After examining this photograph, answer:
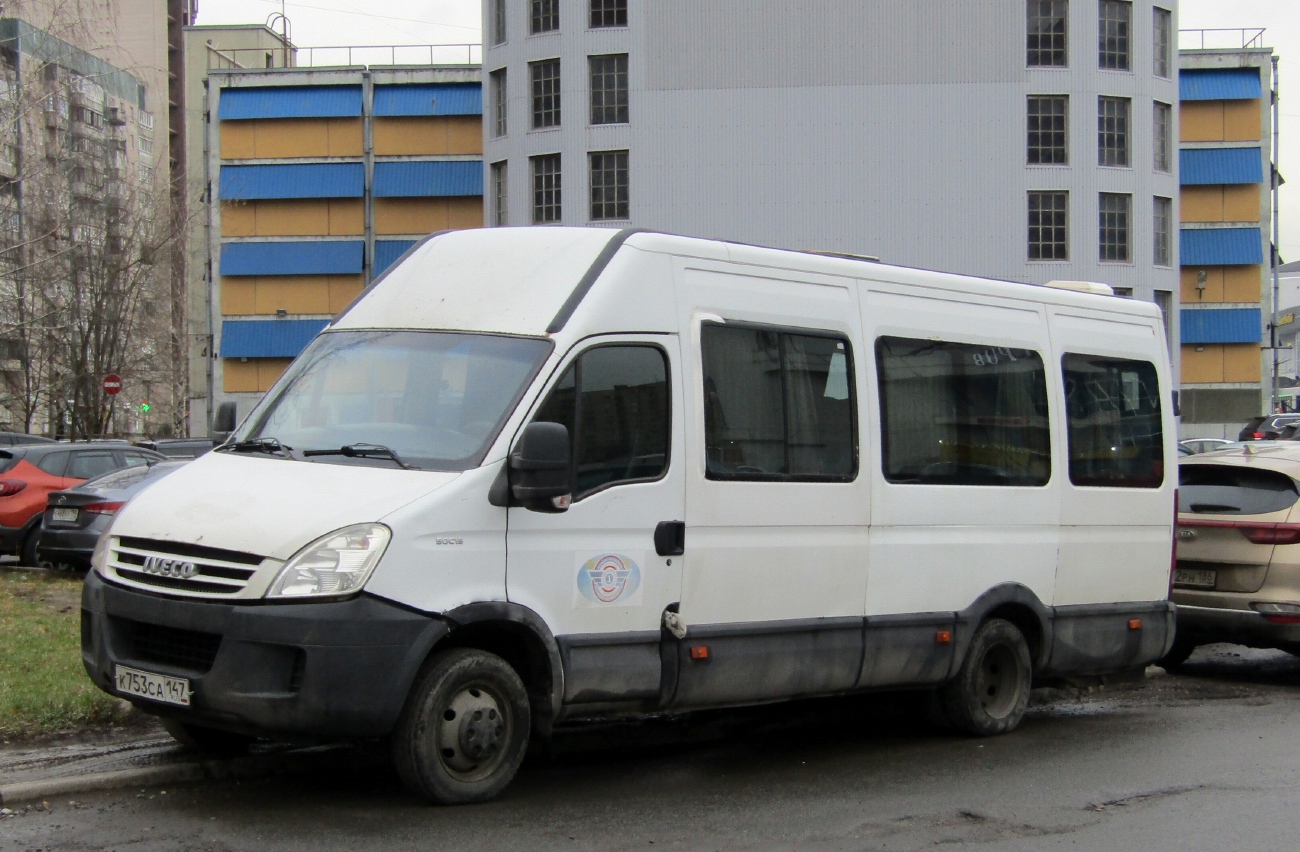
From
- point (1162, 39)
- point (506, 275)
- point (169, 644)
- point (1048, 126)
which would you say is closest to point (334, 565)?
point (169, 644)

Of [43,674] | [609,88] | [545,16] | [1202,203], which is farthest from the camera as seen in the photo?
[1202,203]

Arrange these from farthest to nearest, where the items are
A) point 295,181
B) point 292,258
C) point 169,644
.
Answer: point 295,181
point 292,258
point 169,644

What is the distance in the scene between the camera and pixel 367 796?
7.05m

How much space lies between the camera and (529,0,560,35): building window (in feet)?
168

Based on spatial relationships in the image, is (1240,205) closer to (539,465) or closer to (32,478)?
(32,478)

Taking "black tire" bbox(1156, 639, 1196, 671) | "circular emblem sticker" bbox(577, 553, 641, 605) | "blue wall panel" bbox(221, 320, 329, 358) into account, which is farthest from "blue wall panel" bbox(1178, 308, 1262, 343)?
"circular emblem sticker" bbox(577, 553, 641, 605)

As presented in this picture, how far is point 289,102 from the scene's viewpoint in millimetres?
59438

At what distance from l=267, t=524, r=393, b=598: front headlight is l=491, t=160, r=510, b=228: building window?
154 ft

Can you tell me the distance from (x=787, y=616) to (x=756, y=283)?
1.77 meters

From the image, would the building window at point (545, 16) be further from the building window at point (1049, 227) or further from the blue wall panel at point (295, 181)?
the building window at point (1049, 227)

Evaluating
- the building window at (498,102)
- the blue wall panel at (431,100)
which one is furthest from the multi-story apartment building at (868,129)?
the blue wall panel at (431,100)

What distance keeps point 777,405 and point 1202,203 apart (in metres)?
53.5

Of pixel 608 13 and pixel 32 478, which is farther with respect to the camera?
pixel 608 13

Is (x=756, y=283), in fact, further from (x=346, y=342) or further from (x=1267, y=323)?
(x=1267, y=323)
